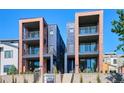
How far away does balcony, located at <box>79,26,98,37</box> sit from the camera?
12.1 metres

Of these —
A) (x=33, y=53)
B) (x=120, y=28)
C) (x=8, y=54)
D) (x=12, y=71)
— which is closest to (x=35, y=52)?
(x=33, y=53)

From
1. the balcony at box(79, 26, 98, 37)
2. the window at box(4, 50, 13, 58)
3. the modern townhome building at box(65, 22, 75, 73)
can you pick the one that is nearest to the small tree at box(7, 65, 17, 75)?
the window at box(4, 50, 13, 58)

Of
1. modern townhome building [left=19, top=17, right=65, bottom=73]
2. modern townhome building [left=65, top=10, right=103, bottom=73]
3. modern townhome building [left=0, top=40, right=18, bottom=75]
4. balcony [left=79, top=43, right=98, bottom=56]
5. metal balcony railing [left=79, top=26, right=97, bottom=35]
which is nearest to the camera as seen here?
modern townhome building [left=19, top=17, right=65, bottom=73]

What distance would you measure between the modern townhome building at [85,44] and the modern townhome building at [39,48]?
0.55m

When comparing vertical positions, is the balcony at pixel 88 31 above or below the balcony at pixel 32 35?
above

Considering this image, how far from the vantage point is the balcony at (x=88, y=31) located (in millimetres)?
12071

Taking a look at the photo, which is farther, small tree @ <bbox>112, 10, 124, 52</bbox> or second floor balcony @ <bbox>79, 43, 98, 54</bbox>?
second floor balcony @ <bbox>79, 43, 98, 54</bbox>

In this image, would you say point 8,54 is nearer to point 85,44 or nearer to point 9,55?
point 9,55

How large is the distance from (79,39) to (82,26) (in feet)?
1.75

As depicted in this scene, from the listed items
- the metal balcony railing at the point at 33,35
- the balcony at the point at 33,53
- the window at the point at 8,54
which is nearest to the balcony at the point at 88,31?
the metal balcony railing at the point at 33,35

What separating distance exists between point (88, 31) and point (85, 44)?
1016 mm

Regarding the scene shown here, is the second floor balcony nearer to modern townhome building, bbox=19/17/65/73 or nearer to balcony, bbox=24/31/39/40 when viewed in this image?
modern townhome building, bbox=19/17/65/73

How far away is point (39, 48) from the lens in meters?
11.5

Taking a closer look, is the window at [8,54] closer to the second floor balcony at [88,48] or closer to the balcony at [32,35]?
the balcony at [32,35]
